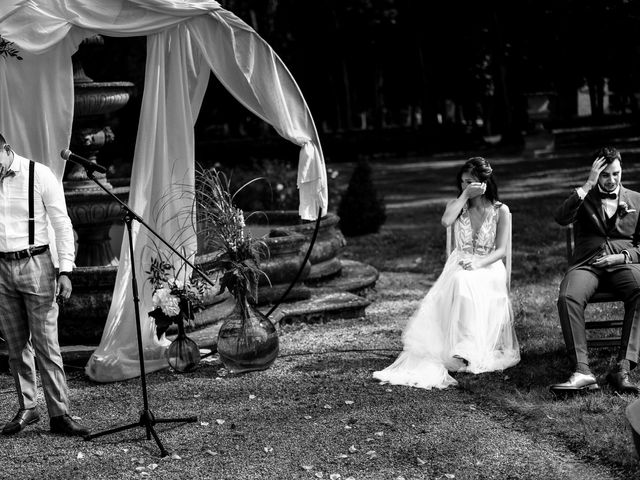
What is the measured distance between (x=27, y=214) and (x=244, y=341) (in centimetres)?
213

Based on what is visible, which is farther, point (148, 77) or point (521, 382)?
point (148, 77)

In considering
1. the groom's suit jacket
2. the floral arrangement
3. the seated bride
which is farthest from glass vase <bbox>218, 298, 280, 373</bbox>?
the groom's suit jacket

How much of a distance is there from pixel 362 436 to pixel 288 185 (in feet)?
30.3

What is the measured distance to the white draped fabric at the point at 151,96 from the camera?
7367 mm

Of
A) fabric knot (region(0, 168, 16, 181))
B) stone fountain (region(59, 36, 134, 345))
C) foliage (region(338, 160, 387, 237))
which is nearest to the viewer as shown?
fabric knot (region(0, 168, 16, 181))

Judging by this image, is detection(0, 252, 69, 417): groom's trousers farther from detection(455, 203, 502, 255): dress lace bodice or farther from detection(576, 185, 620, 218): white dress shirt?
detection(576, 185, 620, 218): white dress shirt

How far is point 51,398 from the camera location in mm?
6078

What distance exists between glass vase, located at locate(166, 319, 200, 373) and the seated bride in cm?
145

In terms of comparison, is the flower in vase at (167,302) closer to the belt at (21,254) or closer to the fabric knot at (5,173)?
the belt at (21,254)

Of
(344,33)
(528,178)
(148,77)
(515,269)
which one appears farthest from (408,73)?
(148,77)

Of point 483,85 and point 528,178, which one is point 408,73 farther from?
point 528,178

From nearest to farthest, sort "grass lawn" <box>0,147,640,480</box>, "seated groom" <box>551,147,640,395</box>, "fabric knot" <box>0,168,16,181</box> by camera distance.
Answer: "grass lawn" <box>0,147,640,480</box>, "fabric knot" <box>0,168,16,181</box>, "seated groom" <box>551,147,640,395</box>

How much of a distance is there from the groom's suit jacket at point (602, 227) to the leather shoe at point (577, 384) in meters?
1.07

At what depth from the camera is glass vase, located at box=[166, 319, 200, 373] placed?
24.3 ft
